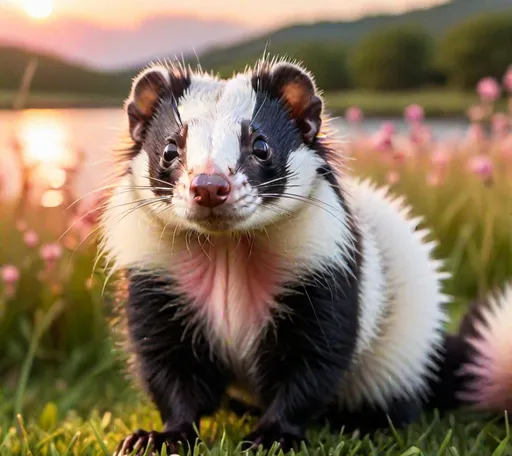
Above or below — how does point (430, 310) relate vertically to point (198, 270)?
below

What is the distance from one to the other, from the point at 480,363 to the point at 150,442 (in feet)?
4.84

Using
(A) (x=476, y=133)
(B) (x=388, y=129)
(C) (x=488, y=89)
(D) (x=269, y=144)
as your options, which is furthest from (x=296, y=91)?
(A) (x=476, y=133)

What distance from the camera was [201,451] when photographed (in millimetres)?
2598

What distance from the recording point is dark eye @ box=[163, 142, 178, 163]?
2.46 meters

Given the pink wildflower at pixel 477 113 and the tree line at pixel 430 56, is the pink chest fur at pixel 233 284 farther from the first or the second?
the tree line at pixel 430 56

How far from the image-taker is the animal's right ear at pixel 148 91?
2.71 metres

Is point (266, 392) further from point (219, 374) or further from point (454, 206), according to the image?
point (454, 206)

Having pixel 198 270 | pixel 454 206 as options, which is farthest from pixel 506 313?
pixel 454 206

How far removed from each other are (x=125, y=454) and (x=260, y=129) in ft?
3.87

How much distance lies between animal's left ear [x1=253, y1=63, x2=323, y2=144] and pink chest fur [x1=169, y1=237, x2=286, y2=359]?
449 millimetres

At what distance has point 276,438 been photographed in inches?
105

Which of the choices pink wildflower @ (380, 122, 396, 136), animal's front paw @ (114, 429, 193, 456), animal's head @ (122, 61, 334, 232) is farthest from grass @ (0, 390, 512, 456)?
pink wildflower @ (380, 122, 396, 136)

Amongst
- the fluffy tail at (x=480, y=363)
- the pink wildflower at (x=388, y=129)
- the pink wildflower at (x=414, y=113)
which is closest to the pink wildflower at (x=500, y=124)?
the pink wildflower at (x=414, y=113)

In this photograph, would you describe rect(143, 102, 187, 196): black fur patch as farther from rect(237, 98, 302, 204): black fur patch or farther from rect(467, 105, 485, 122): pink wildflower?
rect(467, 105, 485, 122): pink wildflower
